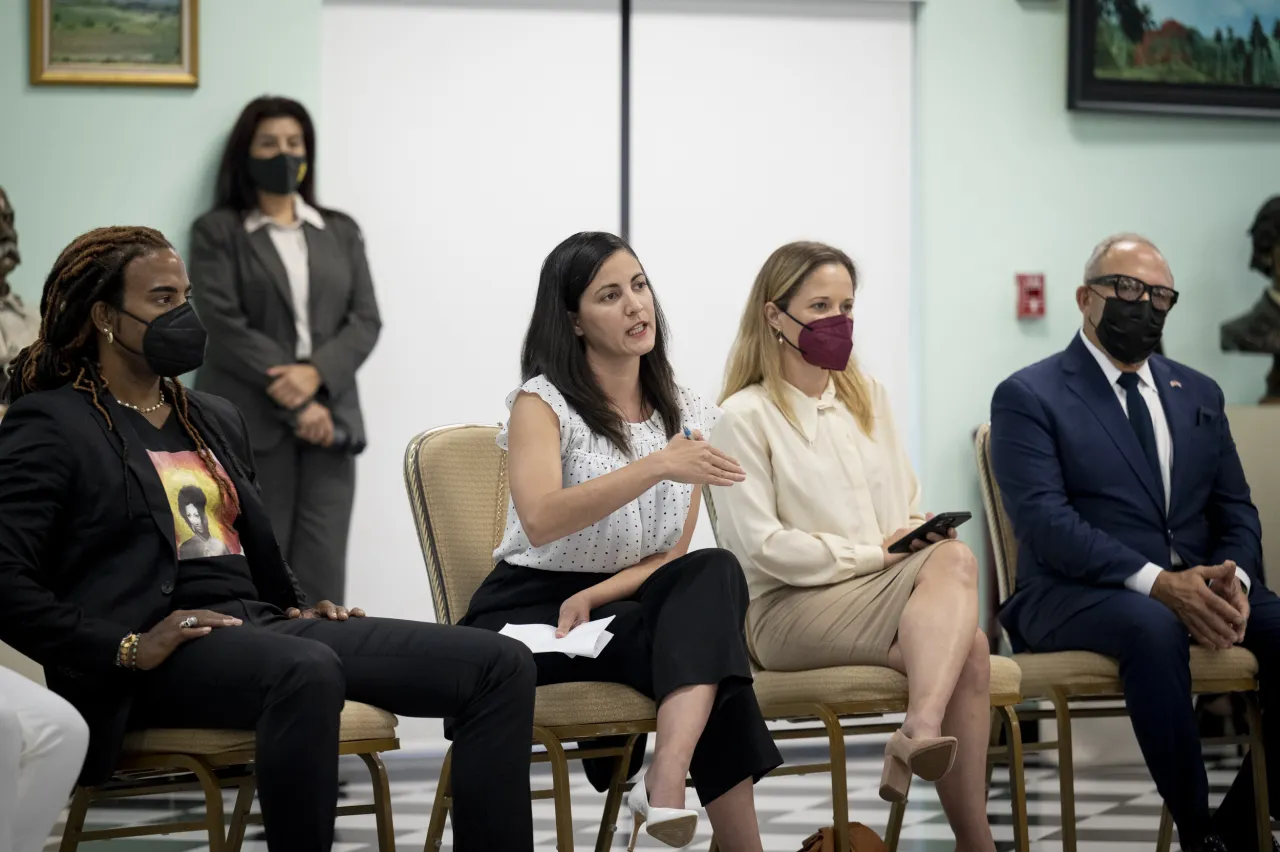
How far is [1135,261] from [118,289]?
7.04 feet

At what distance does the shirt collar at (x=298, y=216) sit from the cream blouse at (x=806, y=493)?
196 cm

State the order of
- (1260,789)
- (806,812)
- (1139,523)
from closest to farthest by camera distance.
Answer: (1260,789)
(1139,523)
(806,812)

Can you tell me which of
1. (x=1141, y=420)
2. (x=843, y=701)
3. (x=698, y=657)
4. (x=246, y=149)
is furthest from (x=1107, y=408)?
(x=246, y=149)

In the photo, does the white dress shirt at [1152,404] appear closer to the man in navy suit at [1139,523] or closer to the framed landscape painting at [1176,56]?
the man in navy suit at [1139,523]

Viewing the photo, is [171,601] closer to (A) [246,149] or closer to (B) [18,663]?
(B) [18,663]

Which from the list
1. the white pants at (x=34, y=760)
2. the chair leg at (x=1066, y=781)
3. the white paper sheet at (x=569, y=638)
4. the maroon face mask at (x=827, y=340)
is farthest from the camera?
the maroon face mask at (x=827, y=340)

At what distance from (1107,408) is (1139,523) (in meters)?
0.26

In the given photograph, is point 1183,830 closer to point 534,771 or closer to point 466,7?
point 534,771

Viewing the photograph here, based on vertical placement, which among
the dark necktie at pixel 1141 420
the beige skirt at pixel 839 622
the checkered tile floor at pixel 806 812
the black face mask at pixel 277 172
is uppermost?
the black face mask at pixel 277 172

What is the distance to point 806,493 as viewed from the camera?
3.15 meters

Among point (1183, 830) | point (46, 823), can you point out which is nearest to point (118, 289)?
point (46, 823)

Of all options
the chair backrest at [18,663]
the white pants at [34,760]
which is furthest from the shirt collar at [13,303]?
the white pants at [34,760]

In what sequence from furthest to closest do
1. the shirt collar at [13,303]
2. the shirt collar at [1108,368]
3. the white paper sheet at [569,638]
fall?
the shirt collar at [13,303] → the shirt collar at [1108,368] → the white paper sheet at [569,638]

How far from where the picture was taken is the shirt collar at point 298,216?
4723 mm
